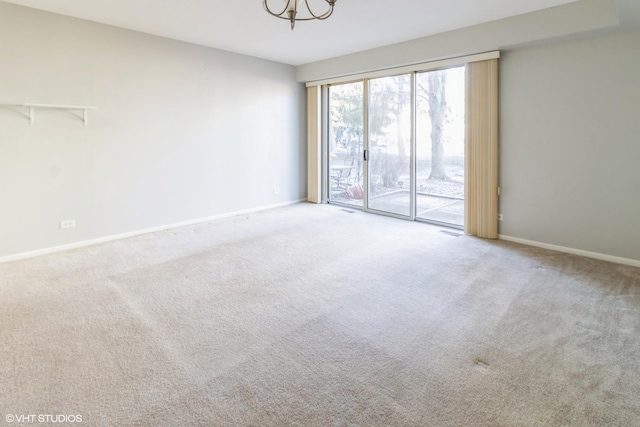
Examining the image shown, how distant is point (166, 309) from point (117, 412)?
1132mm

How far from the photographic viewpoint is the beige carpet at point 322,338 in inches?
68.8

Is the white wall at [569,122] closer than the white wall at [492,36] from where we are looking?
No

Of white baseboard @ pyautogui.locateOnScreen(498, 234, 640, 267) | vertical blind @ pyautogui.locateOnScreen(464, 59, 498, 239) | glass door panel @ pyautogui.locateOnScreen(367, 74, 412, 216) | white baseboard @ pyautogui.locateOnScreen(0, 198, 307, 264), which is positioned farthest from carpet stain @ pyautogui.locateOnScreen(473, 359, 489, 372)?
white baseboard @ pyautogui.locateOnScreen(0, 198, 307, 264)

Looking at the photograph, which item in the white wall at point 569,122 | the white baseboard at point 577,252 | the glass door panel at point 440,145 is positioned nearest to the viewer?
the white wall at point 569,122

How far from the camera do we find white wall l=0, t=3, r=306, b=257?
153 inches

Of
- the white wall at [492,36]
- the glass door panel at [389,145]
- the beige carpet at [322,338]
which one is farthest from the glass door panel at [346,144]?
the beige carpet at [322,338]

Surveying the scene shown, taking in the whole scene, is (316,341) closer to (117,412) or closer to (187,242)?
(117,412)

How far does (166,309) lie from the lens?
280 cm

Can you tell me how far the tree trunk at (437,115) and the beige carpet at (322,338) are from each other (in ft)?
5.53

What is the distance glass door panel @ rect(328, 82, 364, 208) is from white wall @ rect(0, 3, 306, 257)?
1134 millimetres

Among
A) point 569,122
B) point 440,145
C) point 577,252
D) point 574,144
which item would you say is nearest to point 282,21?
point 440,145

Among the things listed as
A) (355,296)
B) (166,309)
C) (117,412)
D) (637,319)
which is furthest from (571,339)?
(166,309)

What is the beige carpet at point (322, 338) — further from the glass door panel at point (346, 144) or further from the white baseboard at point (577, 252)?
the glass door panel at point (346, 144)

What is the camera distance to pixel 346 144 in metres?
6.80
